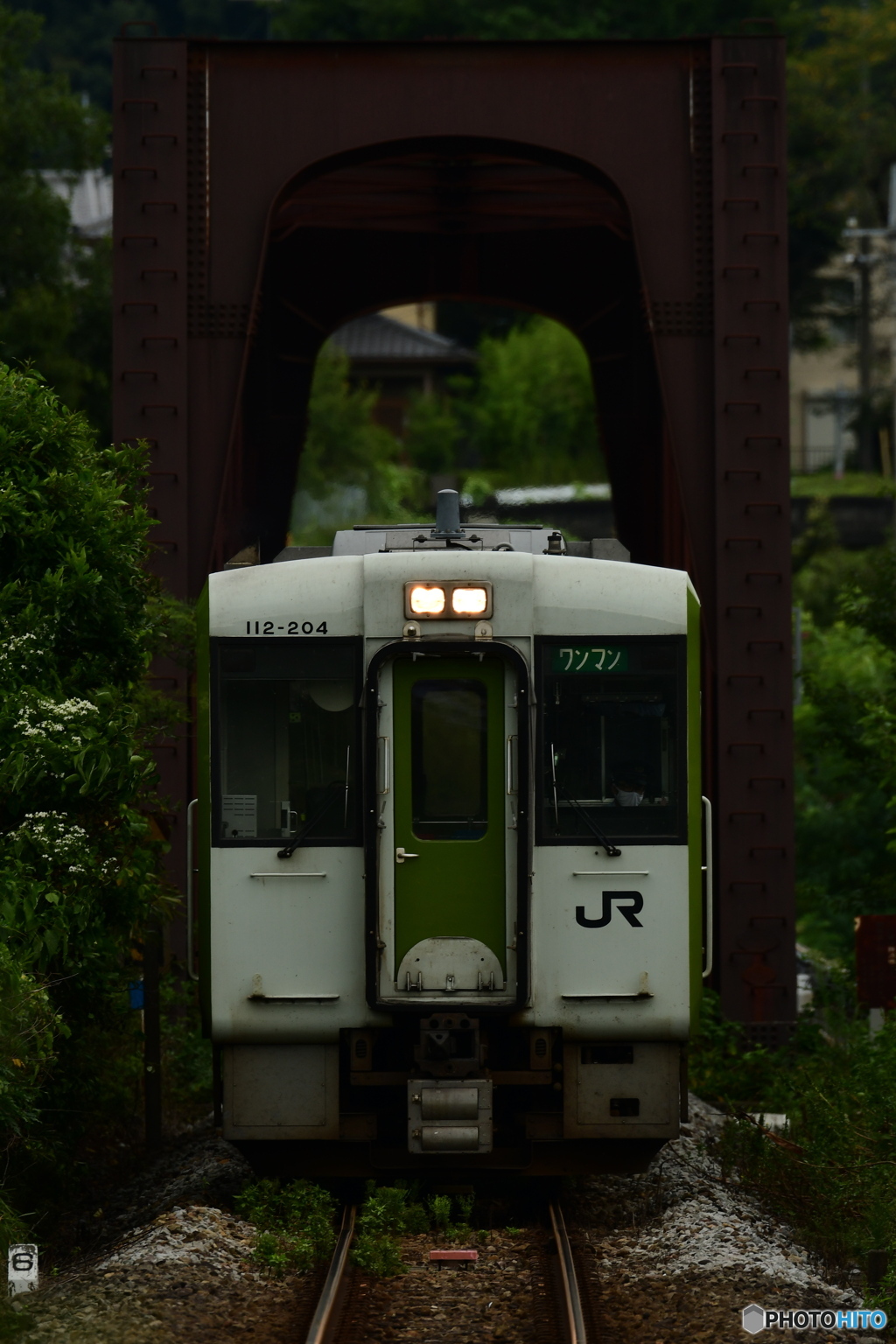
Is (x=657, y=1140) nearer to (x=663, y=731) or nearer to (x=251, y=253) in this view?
(x=663, y=731)

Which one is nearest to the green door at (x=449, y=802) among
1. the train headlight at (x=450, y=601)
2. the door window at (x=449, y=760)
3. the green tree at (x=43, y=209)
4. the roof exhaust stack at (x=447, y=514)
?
the door window at (x=449, y=760)

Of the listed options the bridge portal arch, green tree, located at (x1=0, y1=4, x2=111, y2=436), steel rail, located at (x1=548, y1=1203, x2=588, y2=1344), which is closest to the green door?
steel rail, located at (x1=548, y1=1203, x2=588, y2=1344)

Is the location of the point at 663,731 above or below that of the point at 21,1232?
above

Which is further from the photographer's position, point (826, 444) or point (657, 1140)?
point (826, 444)

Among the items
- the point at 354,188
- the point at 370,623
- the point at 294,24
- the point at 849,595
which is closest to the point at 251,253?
the point at 354,188

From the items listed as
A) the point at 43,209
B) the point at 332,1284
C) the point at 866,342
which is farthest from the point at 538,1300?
the point at 866,342

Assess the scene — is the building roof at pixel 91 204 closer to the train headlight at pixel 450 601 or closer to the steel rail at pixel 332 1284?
the train headlight at pixel 450 601

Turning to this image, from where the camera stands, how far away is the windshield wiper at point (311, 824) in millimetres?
8320

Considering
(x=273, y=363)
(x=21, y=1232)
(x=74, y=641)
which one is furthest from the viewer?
(x=273, y=363)

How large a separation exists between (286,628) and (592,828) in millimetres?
1827

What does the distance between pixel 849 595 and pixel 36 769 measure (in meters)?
7.58

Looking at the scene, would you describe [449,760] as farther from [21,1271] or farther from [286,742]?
[21,1271]

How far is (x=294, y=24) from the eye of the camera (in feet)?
170

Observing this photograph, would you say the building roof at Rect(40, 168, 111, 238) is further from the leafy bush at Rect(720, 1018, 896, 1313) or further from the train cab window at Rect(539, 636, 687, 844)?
the train cab window at Rect(539, 636, 687, 844)
